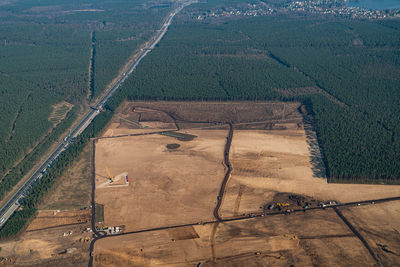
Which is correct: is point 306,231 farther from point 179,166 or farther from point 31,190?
point 31,190

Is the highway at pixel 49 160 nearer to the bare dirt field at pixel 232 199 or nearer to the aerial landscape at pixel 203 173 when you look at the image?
the aerial landscape at pixel 203 173

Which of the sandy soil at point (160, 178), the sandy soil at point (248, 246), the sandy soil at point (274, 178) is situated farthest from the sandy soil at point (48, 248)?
the sandy soil at point (274, 178)

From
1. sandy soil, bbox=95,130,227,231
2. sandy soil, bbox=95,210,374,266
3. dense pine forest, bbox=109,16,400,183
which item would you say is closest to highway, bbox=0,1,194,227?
dense pine forest, bbox=109,16,400,183

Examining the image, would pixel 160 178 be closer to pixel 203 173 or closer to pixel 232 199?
pixel 203 173

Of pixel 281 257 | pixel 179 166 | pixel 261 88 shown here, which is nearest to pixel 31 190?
pixel 179 166

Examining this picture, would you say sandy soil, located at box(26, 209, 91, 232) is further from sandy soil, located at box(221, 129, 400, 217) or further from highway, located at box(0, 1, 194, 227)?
sandy soil, located at box(221, 129, 400, 217)

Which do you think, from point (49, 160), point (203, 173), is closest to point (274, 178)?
point (203, 173)
